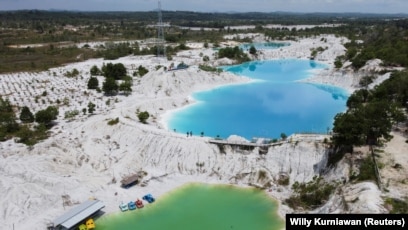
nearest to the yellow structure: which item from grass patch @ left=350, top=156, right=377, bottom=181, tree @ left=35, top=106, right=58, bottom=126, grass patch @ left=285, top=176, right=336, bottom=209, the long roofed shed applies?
the long roofed shed

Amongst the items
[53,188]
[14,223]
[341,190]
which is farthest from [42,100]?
[341,190]

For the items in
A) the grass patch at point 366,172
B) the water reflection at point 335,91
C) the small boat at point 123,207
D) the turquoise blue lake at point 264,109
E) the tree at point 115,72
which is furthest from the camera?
the tree at point 115,72

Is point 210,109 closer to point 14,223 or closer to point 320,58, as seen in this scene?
point 14,223

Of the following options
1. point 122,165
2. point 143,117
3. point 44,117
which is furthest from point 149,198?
point 44,117

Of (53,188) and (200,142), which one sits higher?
(200,142)

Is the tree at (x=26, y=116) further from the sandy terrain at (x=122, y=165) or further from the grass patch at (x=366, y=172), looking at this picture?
the grass patch at (x=366, y=172)

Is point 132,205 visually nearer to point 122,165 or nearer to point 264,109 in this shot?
point 122,165

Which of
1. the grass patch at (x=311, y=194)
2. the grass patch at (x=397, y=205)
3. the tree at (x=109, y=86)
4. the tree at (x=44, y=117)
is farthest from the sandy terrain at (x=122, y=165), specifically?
the tree at (x=109, y=86)
